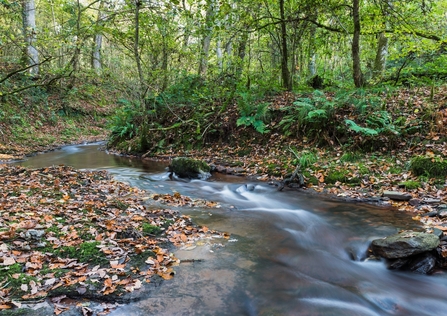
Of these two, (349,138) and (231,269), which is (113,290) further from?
(349,138)

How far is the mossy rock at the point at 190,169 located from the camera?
9898 millimetres

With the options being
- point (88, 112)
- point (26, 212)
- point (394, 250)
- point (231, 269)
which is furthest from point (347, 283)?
point (88, 112)

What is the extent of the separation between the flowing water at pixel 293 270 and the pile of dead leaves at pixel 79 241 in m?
0.40

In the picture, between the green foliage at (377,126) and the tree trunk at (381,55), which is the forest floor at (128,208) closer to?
the green foliage at (377,126)

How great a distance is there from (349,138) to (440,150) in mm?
2374

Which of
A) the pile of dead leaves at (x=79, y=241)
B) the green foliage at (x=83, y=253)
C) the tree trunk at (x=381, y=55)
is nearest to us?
the pile of dead leaves at (x=79, y=241)

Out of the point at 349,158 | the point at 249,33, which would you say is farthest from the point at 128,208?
the point at 249,33

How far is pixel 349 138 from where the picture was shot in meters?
9.53

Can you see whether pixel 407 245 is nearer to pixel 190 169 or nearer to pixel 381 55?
pixel 190 169

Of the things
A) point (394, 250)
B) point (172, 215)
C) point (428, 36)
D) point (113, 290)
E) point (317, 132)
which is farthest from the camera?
point (428, 36)

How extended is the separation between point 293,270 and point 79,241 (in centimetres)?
300

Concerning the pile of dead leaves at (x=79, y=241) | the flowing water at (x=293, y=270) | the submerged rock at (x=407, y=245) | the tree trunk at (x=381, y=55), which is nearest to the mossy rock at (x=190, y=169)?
the flowing water at (x=293, y=270)

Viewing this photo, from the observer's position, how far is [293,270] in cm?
438

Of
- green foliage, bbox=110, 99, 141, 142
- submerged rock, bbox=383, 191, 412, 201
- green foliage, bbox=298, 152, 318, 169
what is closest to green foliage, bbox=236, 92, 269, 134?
green foliage, bbox=298, 152, 318, 169
